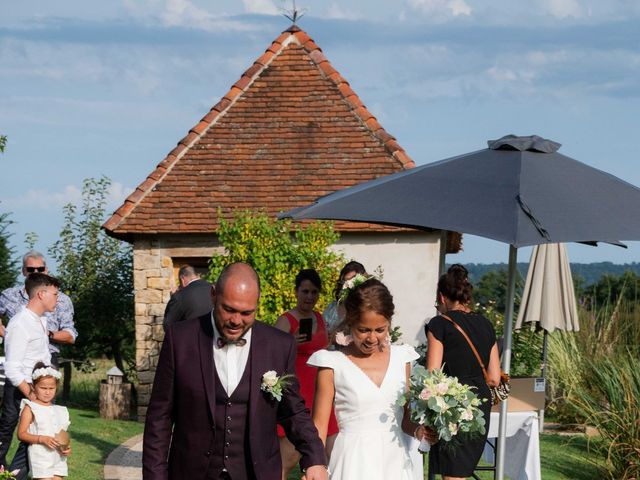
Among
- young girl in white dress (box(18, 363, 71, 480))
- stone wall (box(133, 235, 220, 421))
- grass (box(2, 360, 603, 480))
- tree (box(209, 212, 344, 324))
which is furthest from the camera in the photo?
stone wall (box(133, 235, 220, 421))

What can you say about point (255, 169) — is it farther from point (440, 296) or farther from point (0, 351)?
point (440, 296)

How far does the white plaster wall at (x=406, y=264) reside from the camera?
17.0 m

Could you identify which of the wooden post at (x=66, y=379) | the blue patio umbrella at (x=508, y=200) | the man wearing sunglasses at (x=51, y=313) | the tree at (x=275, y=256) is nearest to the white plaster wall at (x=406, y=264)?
the tree at (x=275, y=256)

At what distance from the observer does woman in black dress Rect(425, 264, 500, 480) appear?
7.21 metres

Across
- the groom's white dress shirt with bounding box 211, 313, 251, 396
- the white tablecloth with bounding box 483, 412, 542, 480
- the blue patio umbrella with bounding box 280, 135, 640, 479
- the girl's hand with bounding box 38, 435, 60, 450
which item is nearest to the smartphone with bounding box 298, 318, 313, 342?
the blue patio umbrella with bounding box 280, 135, 640, 479

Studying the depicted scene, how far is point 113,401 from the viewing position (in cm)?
1652

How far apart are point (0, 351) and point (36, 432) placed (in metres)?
13.1

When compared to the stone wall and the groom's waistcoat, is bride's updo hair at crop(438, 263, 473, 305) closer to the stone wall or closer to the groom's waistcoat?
the groom's waistcoat

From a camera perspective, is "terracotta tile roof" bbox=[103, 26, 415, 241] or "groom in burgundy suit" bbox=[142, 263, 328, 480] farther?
"terracotta tile roof" bbox=[103, 26, 415, 241]

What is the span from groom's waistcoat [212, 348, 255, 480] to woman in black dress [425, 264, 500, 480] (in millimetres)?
2403

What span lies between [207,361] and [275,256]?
8507 millimetres

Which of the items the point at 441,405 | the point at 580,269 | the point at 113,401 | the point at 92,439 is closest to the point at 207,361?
the point at 441,405

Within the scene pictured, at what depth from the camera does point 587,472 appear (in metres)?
11.6

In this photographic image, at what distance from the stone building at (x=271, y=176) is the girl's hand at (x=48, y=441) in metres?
8.40
